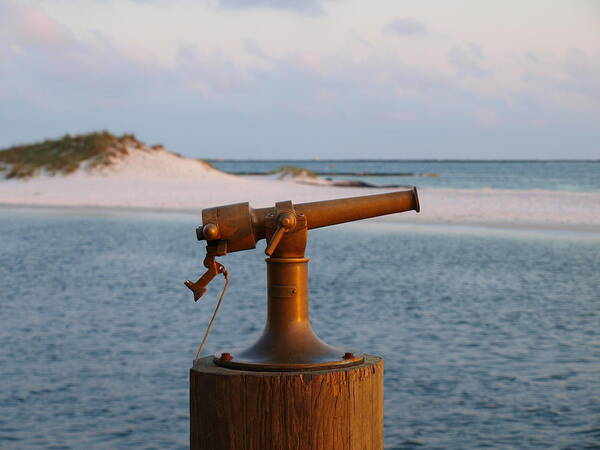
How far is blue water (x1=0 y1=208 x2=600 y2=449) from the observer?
6723mm

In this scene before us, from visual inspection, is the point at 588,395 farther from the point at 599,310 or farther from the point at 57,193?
the point at 57,193

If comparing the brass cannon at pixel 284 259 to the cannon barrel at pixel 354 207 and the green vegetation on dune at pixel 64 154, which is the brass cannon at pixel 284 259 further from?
the green vegetation on dune at pixel 64 154

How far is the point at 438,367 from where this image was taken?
8.27 meters

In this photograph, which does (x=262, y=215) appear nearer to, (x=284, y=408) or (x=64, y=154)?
(x=284, y=408)

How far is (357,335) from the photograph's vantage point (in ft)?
31.8

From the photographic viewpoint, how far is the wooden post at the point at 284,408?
2314 mm

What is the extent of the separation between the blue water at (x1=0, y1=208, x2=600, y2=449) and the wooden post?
404cm

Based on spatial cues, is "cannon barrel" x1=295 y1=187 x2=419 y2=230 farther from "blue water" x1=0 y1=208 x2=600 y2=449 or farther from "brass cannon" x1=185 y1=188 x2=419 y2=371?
"blue water" x1=0 y1=208 x2=600 y2=449

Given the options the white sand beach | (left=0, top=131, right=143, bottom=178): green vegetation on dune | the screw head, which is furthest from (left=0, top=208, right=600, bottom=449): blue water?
(left=0, top=131, right=143, bottom=178): green vegetation on dune

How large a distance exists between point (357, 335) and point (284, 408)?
292 inches

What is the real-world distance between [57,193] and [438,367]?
30730mm

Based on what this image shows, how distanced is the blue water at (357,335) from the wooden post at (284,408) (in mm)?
4045

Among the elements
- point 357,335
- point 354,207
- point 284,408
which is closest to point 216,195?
point 357,335

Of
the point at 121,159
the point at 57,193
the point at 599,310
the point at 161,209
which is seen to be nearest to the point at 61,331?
the point at 599,310
